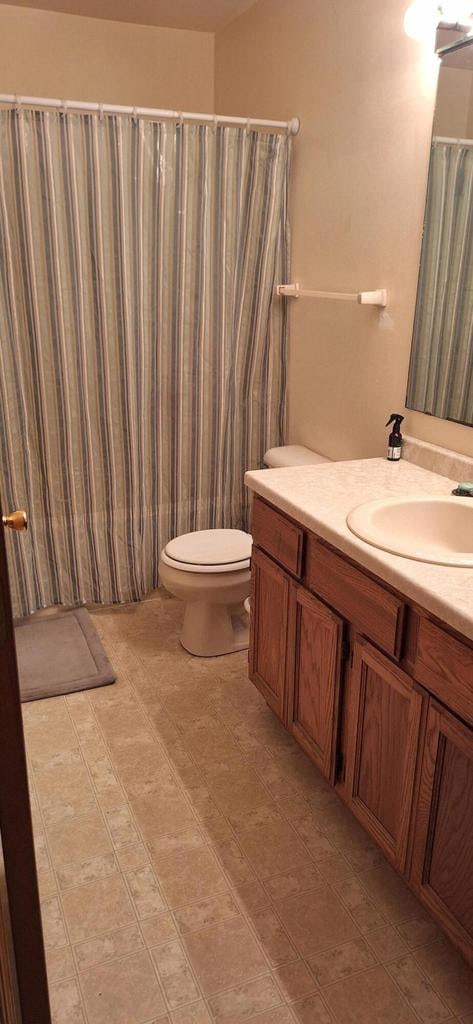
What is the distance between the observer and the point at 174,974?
63.0 inches

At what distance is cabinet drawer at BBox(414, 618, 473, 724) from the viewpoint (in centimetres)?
137

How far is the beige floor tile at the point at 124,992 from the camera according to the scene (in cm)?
151

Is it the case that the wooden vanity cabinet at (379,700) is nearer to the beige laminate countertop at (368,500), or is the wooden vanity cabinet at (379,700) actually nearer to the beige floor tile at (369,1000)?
the beige laminate countertop at (368,500)

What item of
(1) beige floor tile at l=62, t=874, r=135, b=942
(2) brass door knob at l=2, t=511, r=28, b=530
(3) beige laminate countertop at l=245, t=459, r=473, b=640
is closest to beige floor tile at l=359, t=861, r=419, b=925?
(1) beige floor tile at l=62, t=874, r=135, b=942

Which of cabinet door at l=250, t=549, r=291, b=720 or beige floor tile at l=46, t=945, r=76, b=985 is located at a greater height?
cabinet door at l=250, t=549, r=291, b=720

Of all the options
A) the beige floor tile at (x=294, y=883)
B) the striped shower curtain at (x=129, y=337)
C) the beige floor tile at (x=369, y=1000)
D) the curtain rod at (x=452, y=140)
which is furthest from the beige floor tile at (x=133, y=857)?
the curtain rod at (x=452, y=140)

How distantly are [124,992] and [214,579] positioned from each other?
1.33 metres

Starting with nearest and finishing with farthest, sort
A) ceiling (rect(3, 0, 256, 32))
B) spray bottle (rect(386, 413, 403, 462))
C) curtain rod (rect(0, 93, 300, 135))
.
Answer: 1. spray bottle (rect(386, 413, 403, 462))
2. curtain rod (rect(0, 93, 300, 135))
3. ceiling (rect(3, 0, 256, 32))

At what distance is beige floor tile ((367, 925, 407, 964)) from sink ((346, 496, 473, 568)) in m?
0.86

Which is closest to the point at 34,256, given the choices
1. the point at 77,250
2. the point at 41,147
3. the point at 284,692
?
the point at 77,250

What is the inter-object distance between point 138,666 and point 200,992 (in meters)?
1.29

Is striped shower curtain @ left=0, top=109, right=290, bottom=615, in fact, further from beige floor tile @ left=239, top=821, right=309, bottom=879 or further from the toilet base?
beige floor tile @ left=239, top=821, right=309, bottom=879

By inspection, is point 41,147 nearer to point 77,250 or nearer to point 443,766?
point 77,250

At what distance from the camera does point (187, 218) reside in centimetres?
278
